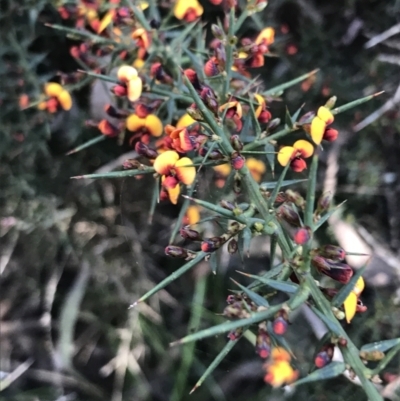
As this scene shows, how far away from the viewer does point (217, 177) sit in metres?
1.49

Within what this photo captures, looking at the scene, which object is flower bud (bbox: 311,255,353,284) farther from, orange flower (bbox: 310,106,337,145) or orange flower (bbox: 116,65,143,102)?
orange flower (bbox: 116,65,143,102)

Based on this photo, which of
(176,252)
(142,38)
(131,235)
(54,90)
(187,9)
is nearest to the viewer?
(176,252)

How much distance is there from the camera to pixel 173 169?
3.07 ft

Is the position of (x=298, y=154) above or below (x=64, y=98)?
above

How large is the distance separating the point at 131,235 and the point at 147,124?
834 millimetres

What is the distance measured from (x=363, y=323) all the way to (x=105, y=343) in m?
1.13

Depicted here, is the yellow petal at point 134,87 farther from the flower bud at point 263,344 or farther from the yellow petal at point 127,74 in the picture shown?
the flower bud at point 263,344

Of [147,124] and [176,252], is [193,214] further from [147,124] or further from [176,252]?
[176,252]

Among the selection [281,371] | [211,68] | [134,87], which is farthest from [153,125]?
[281,371]

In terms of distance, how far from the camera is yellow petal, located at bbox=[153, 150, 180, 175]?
0.92 m

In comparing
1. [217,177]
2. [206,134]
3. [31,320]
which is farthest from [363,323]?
[31,320]

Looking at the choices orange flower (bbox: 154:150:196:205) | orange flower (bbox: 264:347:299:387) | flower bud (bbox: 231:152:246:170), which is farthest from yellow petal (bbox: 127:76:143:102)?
orange flower (bbox: 264:347:299:387)

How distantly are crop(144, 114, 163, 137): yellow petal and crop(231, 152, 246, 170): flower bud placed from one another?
1.34 ft

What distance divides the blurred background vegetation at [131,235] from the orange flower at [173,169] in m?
0.77
